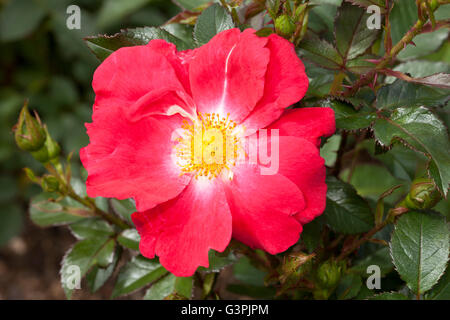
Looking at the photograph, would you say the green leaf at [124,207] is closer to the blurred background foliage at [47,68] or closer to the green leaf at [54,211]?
the green leaf at [54,211]

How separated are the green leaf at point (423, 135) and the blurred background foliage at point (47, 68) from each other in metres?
1.34

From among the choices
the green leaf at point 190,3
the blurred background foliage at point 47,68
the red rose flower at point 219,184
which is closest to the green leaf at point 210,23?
the red rose flower at point 219,184

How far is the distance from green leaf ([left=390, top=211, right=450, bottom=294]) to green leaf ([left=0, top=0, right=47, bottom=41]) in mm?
1644

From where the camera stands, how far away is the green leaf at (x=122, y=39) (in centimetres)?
69

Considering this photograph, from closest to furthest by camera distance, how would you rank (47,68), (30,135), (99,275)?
(30,135) → (99,275) → (47,68)

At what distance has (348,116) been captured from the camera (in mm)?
647

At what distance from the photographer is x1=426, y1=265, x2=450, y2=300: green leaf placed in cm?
71

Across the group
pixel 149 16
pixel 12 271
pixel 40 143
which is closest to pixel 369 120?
pixel 40 143

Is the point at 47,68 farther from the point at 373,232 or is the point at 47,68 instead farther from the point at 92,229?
the point at 373,232

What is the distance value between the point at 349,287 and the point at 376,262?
0.07 m

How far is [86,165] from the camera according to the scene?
0.64 metres

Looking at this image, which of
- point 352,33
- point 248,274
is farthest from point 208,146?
point 248,274

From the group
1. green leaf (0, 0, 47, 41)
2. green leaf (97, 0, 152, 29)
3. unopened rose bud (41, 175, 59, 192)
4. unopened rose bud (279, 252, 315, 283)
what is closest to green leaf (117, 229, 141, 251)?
unopened rose bud (41, 175, 59, 192)
